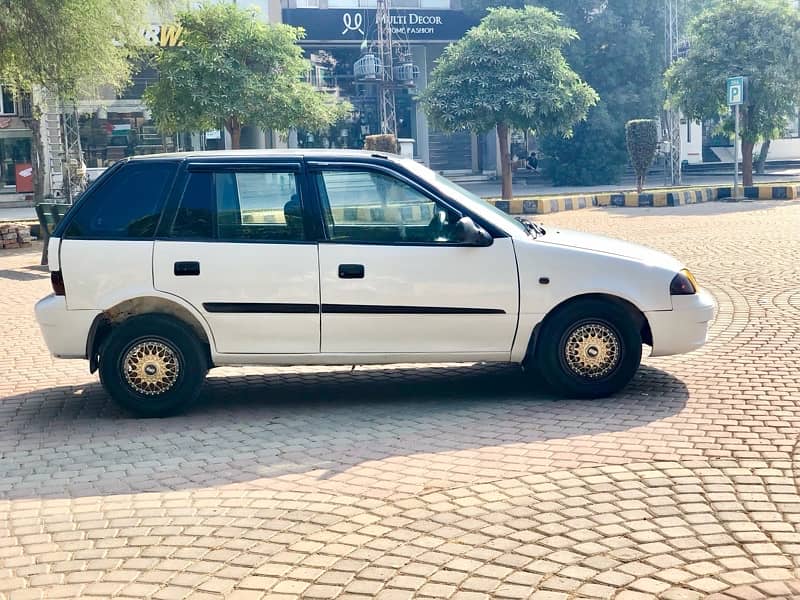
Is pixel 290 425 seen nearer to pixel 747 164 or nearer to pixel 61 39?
pixel 61 39

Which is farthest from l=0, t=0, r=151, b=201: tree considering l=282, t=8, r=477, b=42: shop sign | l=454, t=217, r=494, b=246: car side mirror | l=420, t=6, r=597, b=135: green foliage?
l=282, t=8, r=477, b=42: shop sign

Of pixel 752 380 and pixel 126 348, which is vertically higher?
pixel 126 348

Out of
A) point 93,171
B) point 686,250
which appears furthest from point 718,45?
point 93,171

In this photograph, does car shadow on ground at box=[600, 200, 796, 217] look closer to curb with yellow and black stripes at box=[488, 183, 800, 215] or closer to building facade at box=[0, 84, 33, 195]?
curb with yellow and black stripes at box=[488, 183, 800, 215]

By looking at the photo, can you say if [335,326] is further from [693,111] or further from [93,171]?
[93,171]

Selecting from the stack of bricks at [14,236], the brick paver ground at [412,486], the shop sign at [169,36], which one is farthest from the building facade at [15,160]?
the brick paver ground at [412,486]

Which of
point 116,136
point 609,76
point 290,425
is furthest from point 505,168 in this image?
point 290,425

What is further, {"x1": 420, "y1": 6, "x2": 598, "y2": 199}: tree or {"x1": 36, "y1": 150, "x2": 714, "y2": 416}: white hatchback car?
{"x1": 420, "y1": 6, "x2": 598, "y2": 199}: tree

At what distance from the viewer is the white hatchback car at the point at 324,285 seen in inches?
280

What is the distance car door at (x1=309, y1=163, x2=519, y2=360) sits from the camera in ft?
23.3

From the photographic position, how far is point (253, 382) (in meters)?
8.45

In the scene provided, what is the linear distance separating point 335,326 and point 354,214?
771 mm

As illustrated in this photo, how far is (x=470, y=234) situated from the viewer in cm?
704

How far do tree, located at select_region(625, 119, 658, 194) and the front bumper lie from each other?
954 inches
